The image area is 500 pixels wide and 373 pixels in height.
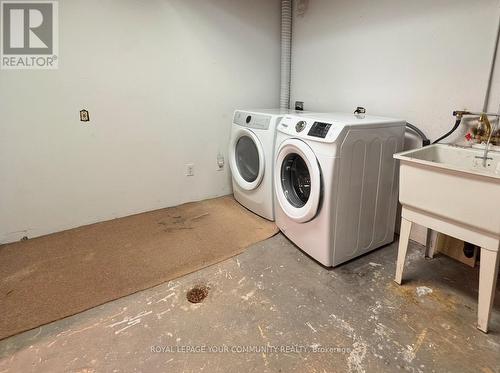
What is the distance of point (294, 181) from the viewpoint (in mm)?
1864

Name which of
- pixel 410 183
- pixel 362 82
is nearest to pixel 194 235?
pixel 410 183

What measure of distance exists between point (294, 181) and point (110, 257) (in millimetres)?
1295

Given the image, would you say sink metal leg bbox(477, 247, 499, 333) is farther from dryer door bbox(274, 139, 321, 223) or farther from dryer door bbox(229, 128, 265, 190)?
dryer door bbox(229, 128, 265, 190)

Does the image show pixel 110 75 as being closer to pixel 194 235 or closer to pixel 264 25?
pixel 194 235

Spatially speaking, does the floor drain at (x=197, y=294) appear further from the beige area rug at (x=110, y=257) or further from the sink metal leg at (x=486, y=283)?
the sink metal leg at (x=486, y=283)

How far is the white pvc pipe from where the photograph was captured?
8.57ft

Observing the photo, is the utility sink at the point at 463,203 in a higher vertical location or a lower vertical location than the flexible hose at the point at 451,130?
lower

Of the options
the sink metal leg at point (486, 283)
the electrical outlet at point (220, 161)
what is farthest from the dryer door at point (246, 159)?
the sink metal leg at point (486, 283)

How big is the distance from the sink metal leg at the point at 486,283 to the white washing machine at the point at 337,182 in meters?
0.61

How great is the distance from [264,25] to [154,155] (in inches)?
63.2

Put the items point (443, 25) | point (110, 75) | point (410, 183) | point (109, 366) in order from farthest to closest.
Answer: point (110, 75) → point (443, 25) → point (410, 183) → point (109, 366)

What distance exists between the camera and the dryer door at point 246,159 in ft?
7.05

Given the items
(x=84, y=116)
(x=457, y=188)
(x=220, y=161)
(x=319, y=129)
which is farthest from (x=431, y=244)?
(x=84, y=116)

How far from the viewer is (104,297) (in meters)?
1.43
